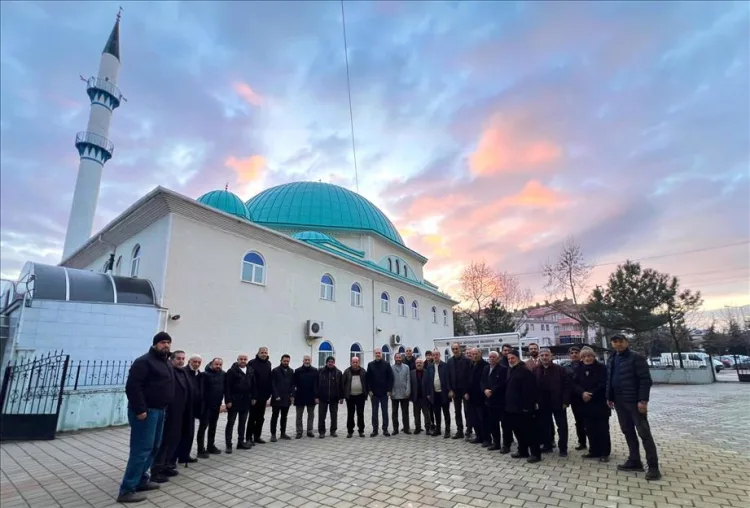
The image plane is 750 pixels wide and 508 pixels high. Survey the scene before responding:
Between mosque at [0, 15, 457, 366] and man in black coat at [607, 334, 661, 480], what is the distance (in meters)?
10.8

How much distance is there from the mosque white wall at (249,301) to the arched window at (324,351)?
0.23m

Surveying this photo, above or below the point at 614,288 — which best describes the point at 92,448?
below

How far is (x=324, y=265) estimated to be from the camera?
16891 mm

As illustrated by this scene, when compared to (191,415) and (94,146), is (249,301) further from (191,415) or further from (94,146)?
(94,146)

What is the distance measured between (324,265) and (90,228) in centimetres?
1496

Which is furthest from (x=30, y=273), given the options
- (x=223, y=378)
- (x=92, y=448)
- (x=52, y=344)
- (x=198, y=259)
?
(x=223, y=378)

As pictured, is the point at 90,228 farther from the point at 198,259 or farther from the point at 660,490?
the point at 660,490

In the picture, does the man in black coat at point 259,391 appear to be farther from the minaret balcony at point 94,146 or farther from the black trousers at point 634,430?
the minaret balcony at point 94,146

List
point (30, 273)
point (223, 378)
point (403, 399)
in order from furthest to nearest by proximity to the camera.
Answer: point (30, 273), point (403, 399), point (223, 378)

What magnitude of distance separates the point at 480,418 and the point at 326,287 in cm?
1111

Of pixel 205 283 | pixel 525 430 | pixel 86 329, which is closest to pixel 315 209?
pixel 205 283

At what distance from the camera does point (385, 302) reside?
70.0 feet

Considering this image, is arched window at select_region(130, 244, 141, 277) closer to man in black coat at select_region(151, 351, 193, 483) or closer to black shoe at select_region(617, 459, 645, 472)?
man in black coat at select_region(151, 351, 193, 483)

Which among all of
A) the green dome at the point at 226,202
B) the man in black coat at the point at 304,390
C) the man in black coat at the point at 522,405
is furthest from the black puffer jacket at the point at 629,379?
the green dome at the point at 226,202
